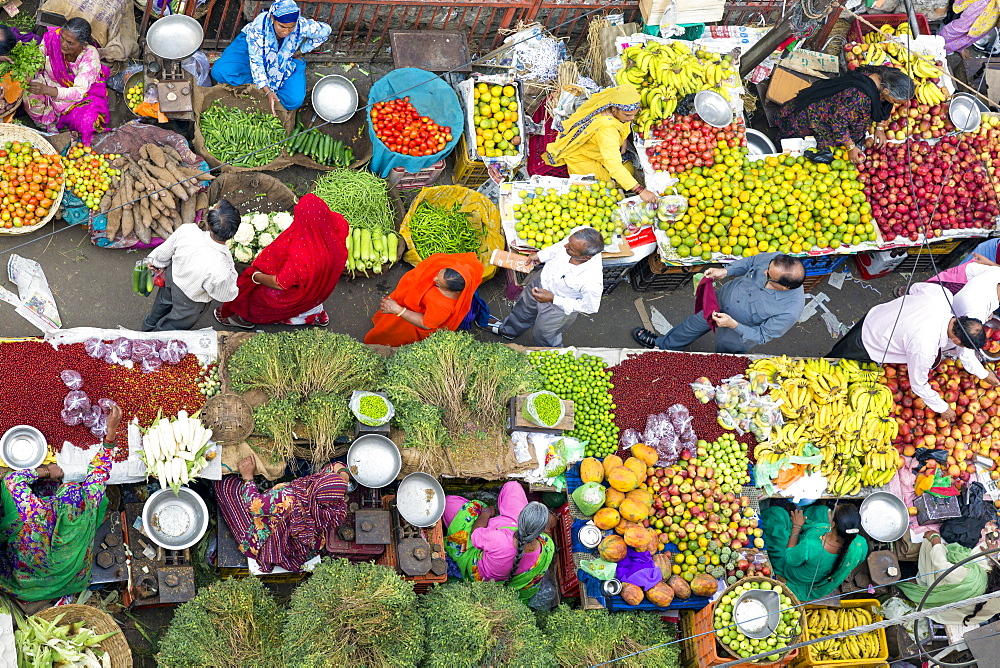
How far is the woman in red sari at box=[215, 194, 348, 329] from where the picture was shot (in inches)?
237

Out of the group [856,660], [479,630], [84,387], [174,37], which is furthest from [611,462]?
[174,37]

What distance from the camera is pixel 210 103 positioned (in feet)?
23.2

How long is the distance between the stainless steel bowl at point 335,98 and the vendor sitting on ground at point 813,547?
13.6 ft

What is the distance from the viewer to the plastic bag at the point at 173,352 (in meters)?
5.51

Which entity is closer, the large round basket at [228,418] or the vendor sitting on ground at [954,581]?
the large round basket at [228,418]

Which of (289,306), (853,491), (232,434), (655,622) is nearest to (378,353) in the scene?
(289,306)

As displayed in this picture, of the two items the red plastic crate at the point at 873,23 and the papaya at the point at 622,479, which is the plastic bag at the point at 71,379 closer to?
the papaya at the point at 622,479

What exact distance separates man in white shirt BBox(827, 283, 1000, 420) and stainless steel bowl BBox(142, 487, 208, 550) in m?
4.45

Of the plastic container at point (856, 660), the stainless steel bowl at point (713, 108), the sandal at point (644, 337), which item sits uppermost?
the stainless steel bowl at point (713, 108)

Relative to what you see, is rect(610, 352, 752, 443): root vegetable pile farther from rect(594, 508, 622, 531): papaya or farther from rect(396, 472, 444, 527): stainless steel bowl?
rect(396, 472, 444, 527): stainless steel bowl

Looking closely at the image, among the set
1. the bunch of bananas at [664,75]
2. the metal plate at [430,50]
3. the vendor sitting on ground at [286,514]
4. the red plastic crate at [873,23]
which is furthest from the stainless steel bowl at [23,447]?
the red plastic crate at [873,23]

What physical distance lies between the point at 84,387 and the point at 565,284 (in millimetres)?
2958

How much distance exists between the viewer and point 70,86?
6.64 meters

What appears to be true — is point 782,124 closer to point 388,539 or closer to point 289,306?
point 289,306
